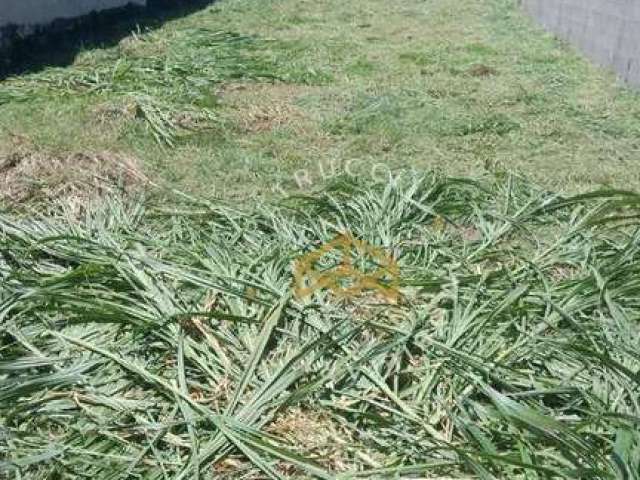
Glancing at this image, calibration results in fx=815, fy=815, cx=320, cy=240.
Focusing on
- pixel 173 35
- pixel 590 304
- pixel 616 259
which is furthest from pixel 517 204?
pixel 173 35

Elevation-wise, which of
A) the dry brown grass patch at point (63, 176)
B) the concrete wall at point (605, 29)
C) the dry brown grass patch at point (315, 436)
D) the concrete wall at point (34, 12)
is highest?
the concrete wall at point (34, 12)

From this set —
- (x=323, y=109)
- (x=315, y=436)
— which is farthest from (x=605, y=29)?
(x=315, y=436)

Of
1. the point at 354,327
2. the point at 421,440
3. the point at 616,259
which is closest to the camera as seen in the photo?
the point at 421,440

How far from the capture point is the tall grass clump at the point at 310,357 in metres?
2.44

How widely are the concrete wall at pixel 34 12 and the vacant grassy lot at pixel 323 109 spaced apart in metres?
0.83

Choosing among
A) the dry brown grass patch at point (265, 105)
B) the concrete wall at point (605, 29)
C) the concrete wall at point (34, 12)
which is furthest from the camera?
the concrete wall at point (34, 12)

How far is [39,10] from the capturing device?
27.9ft

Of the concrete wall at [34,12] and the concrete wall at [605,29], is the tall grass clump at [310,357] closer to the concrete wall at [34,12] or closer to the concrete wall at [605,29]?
the concrete wall at [605,29]

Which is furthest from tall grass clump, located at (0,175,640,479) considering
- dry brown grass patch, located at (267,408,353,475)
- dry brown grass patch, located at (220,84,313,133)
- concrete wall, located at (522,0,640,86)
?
concrete wall, located at (522,0,640,86)

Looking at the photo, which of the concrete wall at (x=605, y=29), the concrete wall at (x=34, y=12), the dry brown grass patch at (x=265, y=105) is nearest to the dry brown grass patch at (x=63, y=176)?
the dry brown grass patch at (x=265, y=105)

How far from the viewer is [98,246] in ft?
A: 11.6

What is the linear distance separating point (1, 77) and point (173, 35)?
A: 95.2 inches

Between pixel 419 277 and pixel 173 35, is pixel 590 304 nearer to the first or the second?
pixel 419 277

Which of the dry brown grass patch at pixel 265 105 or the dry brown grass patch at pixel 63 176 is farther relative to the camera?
the dry brown grass patch at pixel 265 105
